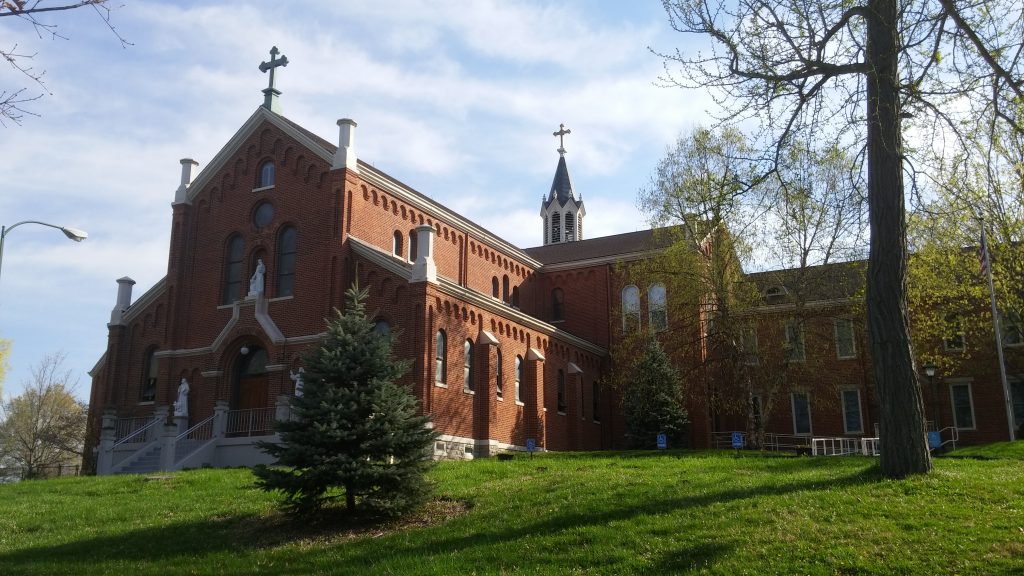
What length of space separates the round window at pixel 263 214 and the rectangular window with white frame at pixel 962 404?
27.8 m

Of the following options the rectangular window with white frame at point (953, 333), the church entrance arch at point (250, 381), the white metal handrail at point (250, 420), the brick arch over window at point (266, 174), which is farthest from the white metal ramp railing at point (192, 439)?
the rectangular window with white frame at point (953, 333)

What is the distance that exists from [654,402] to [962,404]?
530 inches

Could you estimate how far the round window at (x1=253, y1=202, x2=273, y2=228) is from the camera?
105 ft

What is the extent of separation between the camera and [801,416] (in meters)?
38.8

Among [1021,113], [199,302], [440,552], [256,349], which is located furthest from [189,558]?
[199,302]

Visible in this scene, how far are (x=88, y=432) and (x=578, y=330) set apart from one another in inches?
802

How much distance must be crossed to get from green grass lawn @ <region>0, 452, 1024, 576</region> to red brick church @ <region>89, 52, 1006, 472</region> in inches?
368

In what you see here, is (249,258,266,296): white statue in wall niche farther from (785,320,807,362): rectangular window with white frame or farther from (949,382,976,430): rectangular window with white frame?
(949,382,976,430): rectangular window with white frame

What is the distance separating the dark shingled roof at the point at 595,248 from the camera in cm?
4137

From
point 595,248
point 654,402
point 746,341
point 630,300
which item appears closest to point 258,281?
point 654,402

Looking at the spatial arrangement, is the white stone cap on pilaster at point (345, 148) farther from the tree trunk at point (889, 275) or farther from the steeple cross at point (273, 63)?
the tree trunk at point (889, 275)

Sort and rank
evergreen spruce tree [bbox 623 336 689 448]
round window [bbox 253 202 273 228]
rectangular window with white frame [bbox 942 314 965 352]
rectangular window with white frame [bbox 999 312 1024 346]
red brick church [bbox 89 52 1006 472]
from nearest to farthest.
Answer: red brick church [bbox 89 52 1006 472] < rectangular window with white frame [bbox 942 314 965 352] < round window [bbox 253 202 273 228] < rectangular window with white frame [bbox 999 312 1024 346] < evergreen spruce tree [bbox 623 336 689 448]

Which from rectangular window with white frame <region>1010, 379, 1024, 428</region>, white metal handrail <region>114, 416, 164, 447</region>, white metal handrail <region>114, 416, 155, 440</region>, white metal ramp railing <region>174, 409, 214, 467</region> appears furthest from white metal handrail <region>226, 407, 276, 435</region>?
rectangular window with white frame <region>1010, 379, 1024, 428</region>

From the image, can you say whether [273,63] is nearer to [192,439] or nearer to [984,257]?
[192,439]
